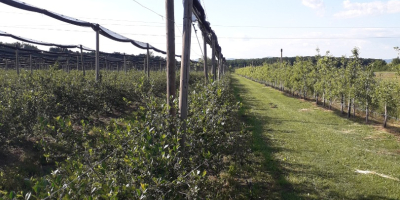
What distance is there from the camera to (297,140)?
10984 millimetres

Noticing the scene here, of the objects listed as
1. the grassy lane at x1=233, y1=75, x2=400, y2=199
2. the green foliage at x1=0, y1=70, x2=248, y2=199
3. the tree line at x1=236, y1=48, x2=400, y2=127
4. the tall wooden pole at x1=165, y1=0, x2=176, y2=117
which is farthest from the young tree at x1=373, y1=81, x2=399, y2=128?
the tall wooden pole at x1=165, y1=0, x2=176, y2=117

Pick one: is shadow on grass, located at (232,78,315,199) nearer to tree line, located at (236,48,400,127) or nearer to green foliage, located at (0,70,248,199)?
green foliage, located at (0,70,248,199)

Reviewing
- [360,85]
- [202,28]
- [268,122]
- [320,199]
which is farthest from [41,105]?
[360,85]

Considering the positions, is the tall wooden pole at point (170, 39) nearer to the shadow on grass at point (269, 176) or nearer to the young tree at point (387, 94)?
the shadow on grass at point (269, 176)

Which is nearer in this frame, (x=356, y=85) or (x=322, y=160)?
(x=322, y=160)

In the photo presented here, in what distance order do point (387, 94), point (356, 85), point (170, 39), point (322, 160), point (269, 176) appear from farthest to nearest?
1. point (356, 85)
2. point (387, 94)
3. point (322, 160)
4. point (269, 176)
5. point (170, 39)

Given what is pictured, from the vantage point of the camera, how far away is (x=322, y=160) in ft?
28.2

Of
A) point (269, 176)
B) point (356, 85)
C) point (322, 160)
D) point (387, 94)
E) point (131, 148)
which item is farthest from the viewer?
point (356, 85)

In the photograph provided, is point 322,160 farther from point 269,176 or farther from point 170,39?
point 170,39

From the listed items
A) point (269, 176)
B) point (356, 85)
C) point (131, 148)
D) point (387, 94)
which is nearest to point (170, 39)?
point (131, 148)

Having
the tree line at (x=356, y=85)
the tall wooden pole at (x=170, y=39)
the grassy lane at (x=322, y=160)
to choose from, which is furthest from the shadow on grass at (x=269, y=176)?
the tree line at (x=356, y=85)

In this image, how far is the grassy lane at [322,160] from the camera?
6457mm

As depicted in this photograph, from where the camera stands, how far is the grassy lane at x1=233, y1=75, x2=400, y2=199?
254 inches

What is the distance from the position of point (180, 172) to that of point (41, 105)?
237 inches
